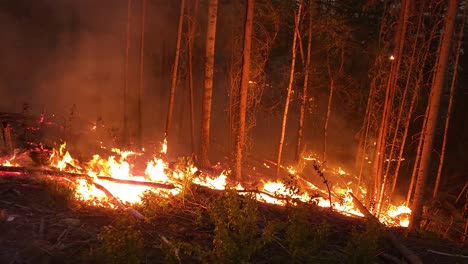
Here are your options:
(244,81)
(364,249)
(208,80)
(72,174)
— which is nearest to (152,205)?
(72,174)

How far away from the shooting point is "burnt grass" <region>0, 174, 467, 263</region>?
196 inches

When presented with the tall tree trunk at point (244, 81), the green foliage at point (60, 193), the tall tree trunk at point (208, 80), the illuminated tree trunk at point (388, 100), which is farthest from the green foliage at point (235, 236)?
the illuminated tree trunk at point (388, 100)

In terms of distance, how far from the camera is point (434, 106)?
1011 cm

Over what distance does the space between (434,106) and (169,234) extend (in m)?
7.54

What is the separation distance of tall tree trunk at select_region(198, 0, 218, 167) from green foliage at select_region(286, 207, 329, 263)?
8.10m

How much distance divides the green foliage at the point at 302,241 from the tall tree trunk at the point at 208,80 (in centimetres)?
810

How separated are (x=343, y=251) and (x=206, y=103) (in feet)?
28.7

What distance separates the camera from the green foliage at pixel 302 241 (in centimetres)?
538

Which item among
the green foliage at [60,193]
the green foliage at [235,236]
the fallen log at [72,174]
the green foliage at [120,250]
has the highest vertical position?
the fallen log at [72,174]

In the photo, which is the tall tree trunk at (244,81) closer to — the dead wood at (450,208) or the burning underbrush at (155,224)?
the burning underbrush at (155,224)

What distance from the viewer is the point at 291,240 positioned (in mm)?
5613

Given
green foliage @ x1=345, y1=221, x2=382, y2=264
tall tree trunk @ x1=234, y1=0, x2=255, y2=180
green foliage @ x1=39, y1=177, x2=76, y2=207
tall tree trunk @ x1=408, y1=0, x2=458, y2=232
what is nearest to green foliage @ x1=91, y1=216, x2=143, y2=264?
green foliage @ x1=39, y1=177, x2=76, y2=207

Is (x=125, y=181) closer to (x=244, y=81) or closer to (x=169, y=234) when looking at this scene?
(x=169, y=234)

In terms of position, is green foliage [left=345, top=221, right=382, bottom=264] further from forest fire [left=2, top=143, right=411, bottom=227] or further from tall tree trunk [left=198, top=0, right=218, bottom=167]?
tall tree trunk [left=198, top=0, right=218, bottom=167]
